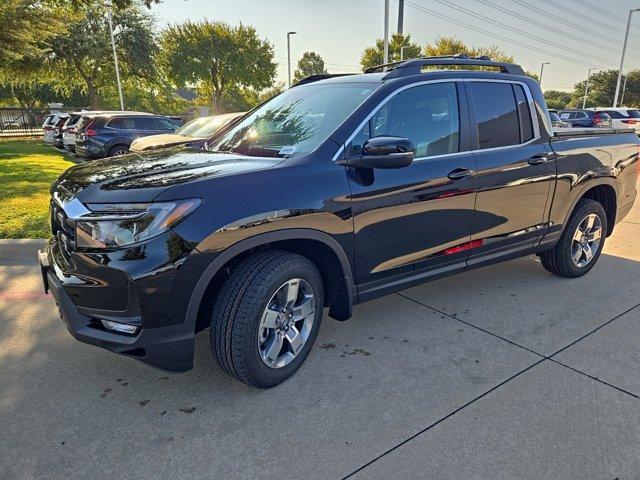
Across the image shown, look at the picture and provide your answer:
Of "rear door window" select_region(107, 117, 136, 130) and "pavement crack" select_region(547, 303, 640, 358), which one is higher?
"rear door window" select_region(107, 117, 136, 130)

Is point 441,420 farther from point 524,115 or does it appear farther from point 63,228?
point 524,115

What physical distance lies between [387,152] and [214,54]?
131 feet

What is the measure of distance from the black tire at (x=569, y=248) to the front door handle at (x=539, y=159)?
820mm

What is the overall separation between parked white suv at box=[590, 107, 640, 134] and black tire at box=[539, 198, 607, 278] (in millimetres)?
22162

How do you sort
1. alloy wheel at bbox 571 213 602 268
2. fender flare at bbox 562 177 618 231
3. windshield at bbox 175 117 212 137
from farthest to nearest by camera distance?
windshield at bbox 175 117 212 137, alloy wheel at bbox 571 213 602 268, fender flare at bbox 562 177 618 231

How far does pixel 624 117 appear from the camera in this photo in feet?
78.7

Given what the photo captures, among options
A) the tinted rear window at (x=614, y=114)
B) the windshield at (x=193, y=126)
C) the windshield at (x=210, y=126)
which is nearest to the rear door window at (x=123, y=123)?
the windshield at (x=193, y=126)

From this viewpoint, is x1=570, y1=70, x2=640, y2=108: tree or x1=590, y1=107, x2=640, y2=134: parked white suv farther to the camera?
x1=570, y1=70, x2=640, y2=108: tree

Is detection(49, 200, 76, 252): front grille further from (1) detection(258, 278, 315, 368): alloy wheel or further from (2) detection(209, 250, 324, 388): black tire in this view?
(1) detection(258, 278, 315, 368): alloy wheel

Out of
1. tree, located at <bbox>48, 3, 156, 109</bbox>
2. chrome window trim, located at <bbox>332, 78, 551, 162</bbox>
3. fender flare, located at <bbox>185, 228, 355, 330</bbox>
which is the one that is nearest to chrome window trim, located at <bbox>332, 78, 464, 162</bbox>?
chrome window trim, located at <bbox>332, 78, 551, 162</bbox>

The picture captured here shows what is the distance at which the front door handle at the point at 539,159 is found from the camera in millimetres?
3952

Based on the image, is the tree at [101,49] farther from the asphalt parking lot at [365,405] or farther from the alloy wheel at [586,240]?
the alloy wheel at [586,240]

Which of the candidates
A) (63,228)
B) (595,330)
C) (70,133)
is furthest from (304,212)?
(70,133)

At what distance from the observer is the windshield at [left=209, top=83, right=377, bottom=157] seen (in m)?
3.10
